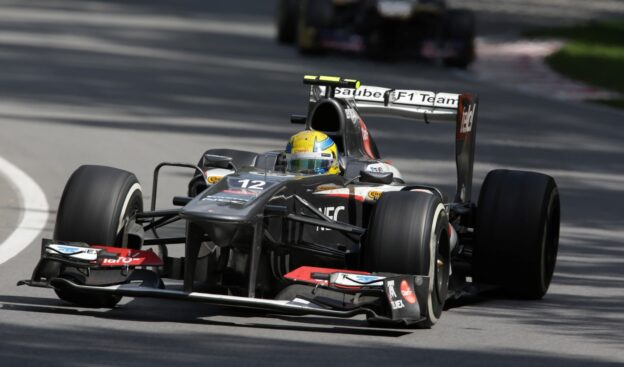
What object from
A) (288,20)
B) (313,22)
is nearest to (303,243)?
(313,22)

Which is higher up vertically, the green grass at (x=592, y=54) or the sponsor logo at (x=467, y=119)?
the sponsor logo at (x=467, y=119)

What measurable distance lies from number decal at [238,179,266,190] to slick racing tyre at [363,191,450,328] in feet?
2.05

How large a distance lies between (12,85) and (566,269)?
13360 mm

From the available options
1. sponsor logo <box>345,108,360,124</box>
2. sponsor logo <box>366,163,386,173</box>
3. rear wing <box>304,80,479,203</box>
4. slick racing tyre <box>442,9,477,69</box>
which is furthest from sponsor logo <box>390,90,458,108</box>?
slick racing tyre <box>442,9,477,69</box>

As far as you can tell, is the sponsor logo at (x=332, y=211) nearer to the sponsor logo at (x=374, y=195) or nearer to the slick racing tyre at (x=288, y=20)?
the sponsor logo at (x=374, y=195)

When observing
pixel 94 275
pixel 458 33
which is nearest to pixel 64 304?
pixel 94 275

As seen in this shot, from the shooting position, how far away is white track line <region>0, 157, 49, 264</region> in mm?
11617

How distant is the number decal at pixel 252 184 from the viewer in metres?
9.02

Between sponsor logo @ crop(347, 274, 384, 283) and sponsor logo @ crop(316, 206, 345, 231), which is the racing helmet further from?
sponsor logo @ crop(347, 274, 384, 283)

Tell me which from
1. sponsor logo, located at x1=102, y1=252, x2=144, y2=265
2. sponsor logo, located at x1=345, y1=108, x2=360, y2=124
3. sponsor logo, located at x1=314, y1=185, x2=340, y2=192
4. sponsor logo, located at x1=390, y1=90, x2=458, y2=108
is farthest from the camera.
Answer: sponsor logo, located at x1=390, y1=90, x2=458, y2=108

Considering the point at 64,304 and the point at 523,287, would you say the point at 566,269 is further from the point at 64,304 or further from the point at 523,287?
the point at 64,304

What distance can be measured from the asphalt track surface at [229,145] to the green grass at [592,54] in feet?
7.07

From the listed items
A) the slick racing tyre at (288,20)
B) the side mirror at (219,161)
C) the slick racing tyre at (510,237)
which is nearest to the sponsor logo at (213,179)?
the side mirror at (219,161)

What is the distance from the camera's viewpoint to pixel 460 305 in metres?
10.3
